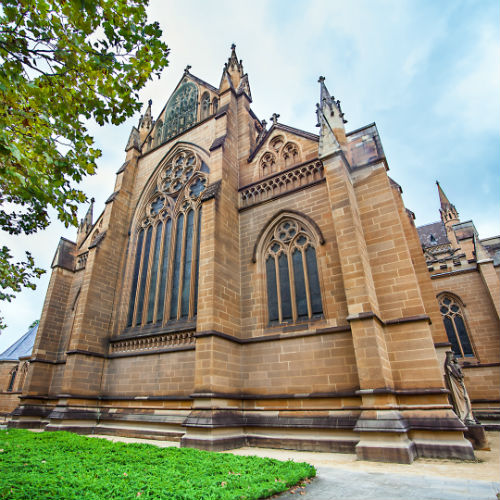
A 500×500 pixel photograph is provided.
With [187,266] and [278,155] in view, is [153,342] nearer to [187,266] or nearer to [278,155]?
[187,266]

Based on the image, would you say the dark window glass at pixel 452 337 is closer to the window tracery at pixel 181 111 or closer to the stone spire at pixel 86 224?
the window tracery at pixel 181 111

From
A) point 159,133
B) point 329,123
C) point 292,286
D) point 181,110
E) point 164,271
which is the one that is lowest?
point 292,286

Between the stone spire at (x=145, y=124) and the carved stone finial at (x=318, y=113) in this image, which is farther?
the stone spire at (x=145, y=124)

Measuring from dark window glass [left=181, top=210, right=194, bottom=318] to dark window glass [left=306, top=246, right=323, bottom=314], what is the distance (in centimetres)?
491

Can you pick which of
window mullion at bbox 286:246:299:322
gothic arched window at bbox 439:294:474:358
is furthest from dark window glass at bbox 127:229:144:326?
gothic arched window at bbox 439:294:474:358

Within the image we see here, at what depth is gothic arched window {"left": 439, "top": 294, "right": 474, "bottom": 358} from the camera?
17219 millimetres

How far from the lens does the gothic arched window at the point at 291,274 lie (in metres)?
10.2

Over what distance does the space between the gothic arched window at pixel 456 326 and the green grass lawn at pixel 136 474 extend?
1619 centimetres

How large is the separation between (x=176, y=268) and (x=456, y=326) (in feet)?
51.7

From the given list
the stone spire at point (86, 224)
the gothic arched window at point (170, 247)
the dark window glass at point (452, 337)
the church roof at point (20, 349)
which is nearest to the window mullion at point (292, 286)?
the gothic arched window at point (170, 247)

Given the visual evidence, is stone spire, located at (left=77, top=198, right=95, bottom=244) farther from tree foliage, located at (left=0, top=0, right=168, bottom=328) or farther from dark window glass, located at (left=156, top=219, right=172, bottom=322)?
tree foliage, located at (left=0, top=0, right=168, bottom=328)

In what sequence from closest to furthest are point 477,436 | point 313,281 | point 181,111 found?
point 477,436
point 313,281
point 181,111

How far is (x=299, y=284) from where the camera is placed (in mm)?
10578

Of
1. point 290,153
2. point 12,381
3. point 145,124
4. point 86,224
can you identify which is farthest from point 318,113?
point 12,381
